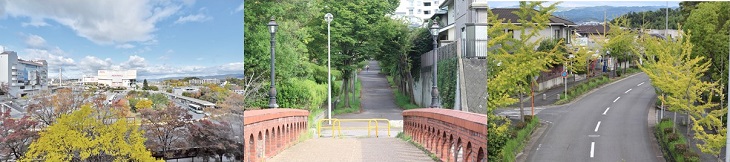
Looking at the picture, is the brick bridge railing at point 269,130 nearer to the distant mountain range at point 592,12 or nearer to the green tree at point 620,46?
the distant mountain range at point 592,12

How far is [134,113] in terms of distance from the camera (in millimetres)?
5656

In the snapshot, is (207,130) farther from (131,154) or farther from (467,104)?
(467,104)

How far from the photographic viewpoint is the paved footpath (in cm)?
518

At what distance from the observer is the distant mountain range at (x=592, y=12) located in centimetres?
490

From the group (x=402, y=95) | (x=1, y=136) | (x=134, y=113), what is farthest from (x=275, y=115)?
(x=1, y=136)

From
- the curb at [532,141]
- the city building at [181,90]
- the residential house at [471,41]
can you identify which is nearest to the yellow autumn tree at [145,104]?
the city building at [181,90]

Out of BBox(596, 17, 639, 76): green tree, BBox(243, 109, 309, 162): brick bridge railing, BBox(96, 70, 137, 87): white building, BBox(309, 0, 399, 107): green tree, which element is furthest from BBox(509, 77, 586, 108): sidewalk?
BBox(96, 70, 137, 87): white building

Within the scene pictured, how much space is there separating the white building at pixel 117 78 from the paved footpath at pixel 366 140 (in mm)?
1533

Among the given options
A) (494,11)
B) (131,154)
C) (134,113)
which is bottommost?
(131,154)

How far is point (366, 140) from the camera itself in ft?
17.8

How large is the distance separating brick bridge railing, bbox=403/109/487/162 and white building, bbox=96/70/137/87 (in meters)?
2.46

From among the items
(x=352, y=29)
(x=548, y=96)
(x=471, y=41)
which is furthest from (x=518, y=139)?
(x=352, y=29)

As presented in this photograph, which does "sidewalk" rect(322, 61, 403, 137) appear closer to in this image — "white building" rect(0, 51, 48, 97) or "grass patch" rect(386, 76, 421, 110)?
"grass patch" rect(386, 76, 421, 110)

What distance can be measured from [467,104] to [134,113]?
2.94 meters
